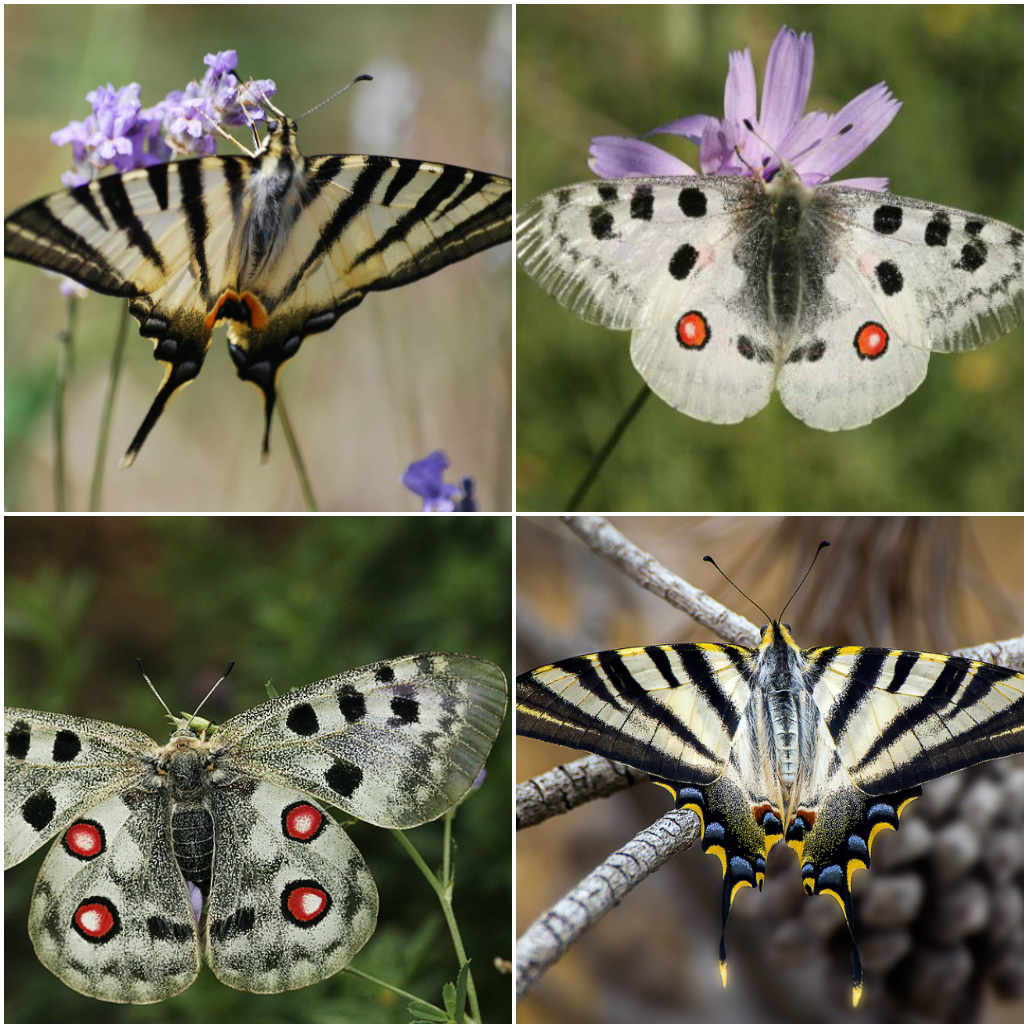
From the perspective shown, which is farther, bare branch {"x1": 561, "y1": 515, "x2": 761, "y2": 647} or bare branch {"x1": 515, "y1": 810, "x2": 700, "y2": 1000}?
bare branch {"x1": 561, "y1": 515, "x2": 761, "y2": 647}

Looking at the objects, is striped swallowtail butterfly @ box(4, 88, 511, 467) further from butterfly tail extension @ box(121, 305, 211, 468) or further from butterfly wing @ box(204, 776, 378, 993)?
butterfly wing @ box(204, 776, 378, 993)

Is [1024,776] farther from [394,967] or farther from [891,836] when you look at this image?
[394,967]

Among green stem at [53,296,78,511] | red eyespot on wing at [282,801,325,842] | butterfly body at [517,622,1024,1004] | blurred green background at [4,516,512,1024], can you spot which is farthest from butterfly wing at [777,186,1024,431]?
green stem at [53,296,78,511]

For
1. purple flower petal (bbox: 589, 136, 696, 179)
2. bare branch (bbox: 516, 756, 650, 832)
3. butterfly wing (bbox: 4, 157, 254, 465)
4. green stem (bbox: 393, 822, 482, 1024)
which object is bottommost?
green stem (bbox: 393, 822, 482, 1024)

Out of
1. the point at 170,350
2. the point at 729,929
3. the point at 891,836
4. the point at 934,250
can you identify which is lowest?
the point at 729,929

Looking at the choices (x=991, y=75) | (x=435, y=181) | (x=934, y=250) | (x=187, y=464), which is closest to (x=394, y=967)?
(x=187, y=464)
